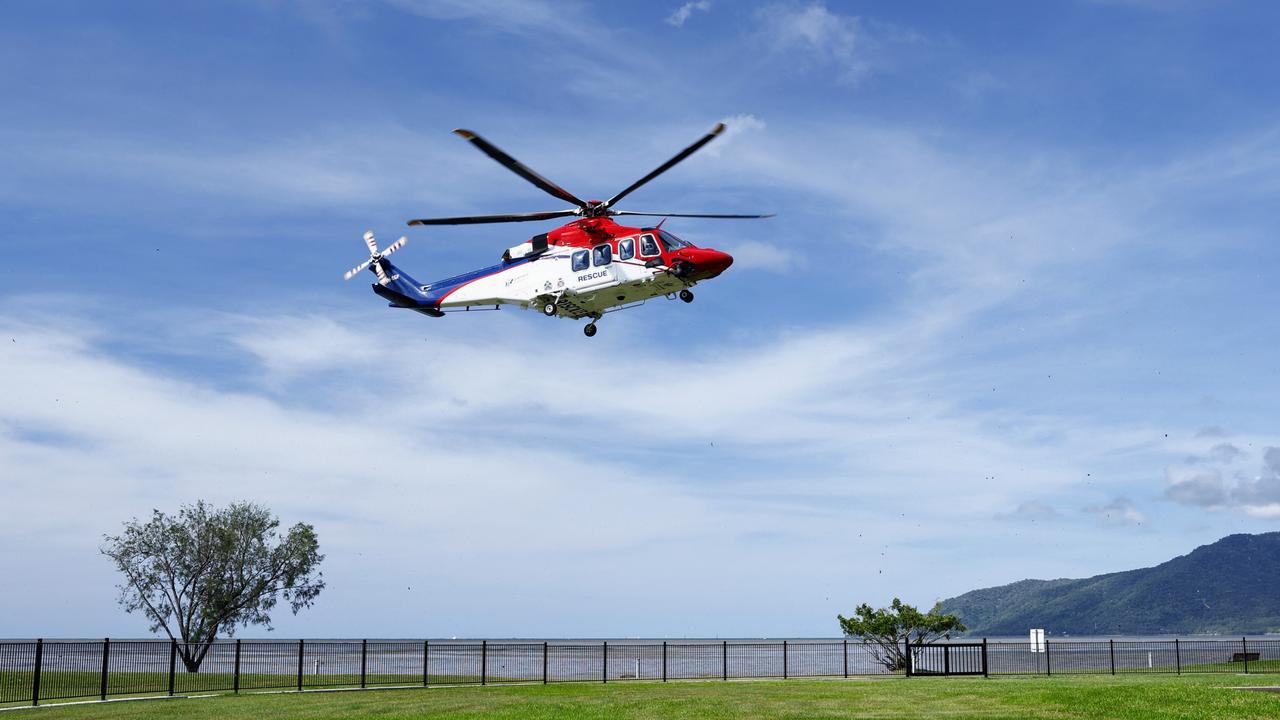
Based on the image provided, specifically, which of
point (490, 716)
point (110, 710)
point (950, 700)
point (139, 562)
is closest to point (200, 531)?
point (139, 562)

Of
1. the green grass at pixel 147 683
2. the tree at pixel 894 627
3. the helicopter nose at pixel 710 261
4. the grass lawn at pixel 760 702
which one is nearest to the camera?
the grass lawn at pixel 760 702

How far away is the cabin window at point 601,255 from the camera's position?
3089cm

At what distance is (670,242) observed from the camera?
1200 inches

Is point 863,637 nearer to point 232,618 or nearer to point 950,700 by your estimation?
point 950,700

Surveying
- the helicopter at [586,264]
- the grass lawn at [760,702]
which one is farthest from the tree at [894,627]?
the helicopter at [586,264]

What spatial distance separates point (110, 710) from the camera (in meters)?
27.4

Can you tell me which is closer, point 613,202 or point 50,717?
point 50,717

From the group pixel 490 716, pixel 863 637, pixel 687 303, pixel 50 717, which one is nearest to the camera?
pixel 490 716

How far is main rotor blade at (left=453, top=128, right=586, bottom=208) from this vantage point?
27.3 meters

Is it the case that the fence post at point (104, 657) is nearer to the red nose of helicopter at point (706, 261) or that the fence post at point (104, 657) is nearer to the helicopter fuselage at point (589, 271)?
the helicopter fuselage at point (589, 271)

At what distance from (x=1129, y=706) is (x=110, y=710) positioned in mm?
24749

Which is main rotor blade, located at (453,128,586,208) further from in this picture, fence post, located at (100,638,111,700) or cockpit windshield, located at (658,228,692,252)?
fence post, located at (100,638,111,700)

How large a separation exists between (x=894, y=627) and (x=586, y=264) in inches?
938

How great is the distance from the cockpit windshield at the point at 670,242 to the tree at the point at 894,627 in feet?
73.3
